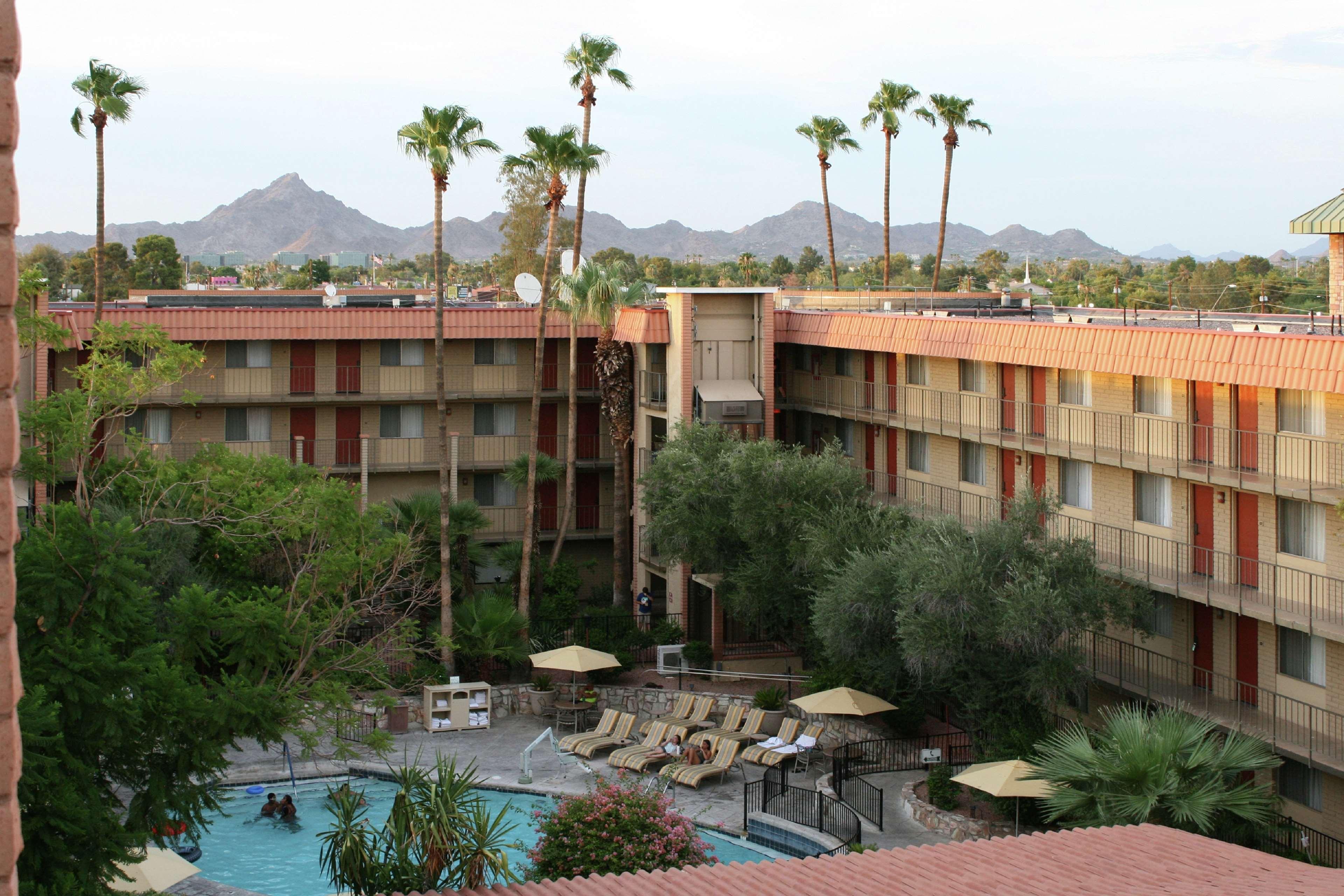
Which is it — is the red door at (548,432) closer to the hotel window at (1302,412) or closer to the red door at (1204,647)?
the red door at (1204,647)

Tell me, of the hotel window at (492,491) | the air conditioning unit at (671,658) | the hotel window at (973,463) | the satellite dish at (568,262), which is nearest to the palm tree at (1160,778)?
the hotel window at (973,463)

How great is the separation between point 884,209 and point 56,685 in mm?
50006

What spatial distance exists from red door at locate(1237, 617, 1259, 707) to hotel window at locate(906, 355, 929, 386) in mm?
12076

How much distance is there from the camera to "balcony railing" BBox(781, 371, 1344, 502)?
25.2 metres

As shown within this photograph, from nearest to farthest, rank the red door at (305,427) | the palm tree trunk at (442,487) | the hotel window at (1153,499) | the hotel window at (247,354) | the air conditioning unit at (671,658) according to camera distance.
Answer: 1. the hotel window at (1153,499)
2. the palm tree trunk at (442,487)
3. the air conditioning unit at (671,658)
4. the hotel window at (247,354)
5. the red door at (305,427)

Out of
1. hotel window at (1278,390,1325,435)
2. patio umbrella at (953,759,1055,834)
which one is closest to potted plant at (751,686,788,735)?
patio umbrella at (953,759,1055,834)

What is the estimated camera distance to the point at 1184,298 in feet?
262

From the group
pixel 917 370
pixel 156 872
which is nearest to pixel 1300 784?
pixel 917 370

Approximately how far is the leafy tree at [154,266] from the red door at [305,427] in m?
50.9

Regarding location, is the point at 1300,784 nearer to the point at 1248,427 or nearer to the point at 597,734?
the point at 1248,427

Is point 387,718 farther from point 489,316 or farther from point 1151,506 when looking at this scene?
point 1151,506

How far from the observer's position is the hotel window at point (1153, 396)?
28.7 m

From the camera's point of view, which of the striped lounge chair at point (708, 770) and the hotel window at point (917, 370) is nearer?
the striped lounge chair at point (708, 770)

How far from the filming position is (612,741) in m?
32.5
